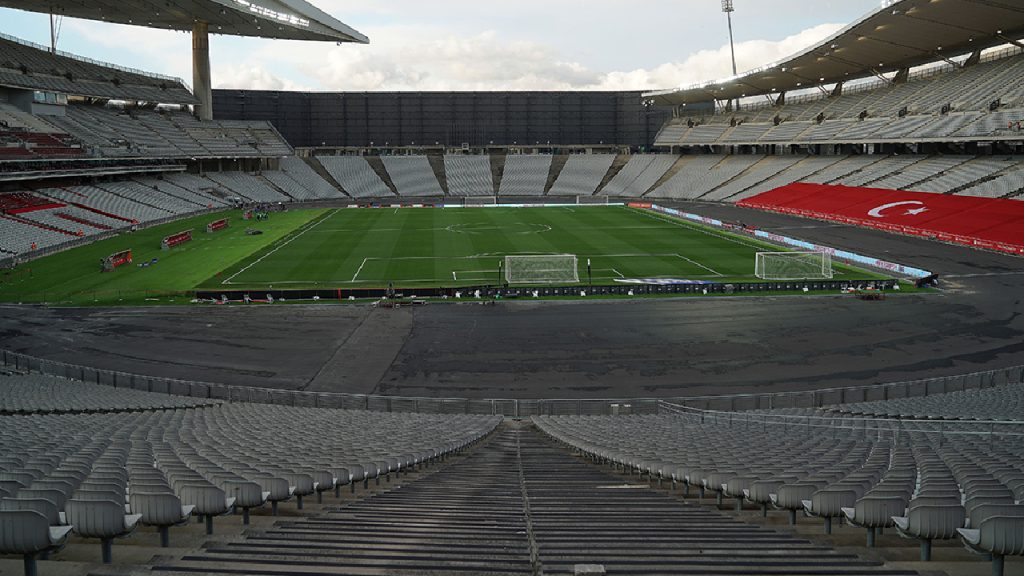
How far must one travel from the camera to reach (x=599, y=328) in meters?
37.8

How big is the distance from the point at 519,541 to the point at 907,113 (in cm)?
8756

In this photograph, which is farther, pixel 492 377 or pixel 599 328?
pixel 599 328

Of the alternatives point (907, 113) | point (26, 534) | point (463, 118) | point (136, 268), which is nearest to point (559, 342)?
point (26, 534)

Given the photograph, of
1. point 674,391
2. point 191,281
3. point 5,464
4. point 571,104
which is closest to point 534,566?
point 5,464

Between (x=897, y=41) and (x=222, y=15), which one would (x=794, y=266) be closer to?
(x=897, y=41)

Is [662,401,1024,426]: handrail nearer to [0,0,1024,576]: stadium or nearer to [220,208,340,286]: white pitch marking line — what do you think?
[0,0,1024,576]: stadium

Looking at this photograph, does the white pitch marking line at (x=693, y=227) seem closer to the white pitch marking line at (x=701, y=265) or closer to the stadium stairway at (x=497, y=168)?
the white pitch marking line at (x=701, y=265)

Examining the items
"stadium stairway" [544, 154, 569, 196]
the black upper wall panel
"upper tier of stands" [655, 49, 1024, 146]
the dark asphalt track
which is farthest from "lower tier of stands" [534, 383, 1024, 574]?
the black upper wall panel

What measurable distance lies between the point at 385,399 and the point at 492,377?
5508mm

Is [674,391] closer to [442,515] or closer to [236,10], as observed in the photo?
[442,515]

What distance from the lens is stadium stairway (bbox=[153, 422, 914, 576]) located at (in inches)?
271

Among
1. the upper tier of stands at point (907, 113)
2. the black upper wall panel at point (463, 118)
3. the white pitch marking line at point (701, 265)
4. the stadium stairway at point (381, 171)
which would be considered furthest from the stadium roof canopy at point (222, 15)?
the white pitch marking line at point (701, 265)

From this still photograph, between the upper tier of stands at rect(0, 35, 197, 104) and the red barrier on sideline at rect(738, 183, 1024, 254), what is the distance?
79.7m

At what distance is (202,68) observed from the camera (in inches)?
4481
